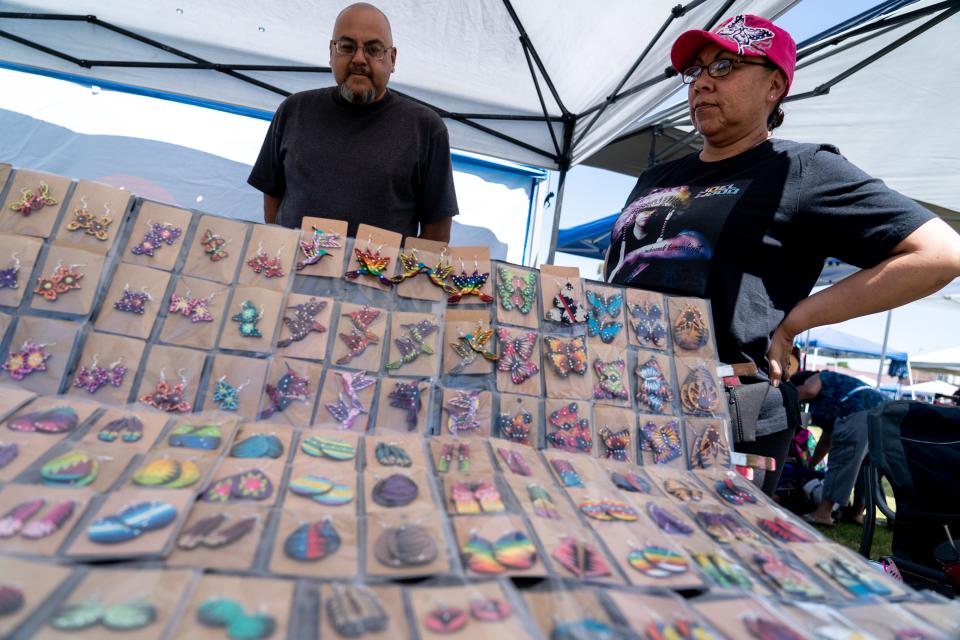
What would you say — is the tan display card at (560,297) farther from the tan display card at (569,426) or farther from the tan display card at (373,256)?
the tan display card at (373,256)

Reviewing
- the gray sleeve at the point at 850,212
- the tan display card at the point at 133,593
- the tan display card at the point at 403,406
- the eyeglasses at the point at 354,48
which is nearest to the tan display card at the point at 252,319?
the tan display card at the point at 403,406

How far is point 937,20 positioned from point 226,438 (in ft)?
11.6

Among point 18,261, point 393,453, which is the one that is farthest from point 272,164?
point 393,453

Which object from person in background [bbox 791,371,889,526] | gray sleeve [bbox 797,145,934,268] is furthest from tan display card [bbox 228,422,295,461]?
person in background [bbox 791,371,889,526]

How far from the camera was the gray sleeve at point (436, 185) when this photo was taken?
1.64 meters

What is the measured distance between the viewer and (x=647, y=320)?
114 centimetres

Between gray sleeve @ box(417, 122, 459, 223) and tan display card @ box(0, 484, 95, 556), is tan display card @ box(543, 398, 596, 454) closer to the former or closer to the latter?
tan display card @ box(0, 484, 95, 556)

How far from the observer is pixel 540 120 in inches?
151

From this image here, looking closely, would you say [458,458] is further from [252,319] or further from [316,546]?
[252,319]

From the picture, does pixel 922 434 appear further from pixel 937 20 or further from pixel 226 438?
pixel 226 438

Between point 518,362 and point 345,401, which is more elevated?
point 518,362

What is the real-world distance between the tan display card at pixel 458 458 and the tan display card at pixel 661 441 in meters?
0.32

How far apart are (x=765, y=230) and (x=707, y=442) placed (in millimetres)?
465

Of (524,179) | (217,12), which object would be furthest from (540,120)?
(217,12)
